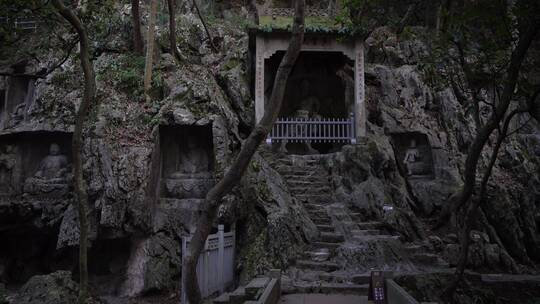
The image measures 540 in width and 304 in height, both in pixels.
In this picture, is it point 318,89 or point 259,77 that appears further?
point 318,89

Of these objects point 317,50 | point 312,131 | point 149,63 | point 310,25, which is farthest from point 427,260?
point 149,63

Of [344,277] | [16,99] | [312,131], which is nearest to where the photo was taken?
[344,277]

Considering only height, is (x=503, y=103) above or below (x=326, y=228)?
above

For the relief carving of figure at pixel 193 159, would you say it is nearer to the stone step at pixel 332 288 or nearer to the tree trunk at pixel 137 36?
the tree trunk at pixel 137 36

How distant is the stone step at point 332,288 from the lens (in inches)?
326

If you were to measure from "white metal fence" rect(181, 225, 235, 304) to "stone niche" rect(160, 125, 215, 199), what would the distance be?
2.67 metres

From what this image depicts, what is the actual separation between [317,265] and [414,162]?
7192 mm

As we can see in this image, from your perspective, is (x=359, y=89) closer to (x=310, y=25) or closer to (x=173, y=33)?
(x=310, y=25)

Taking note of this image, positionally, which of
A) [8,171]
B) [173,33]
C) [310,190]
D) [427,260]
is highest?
[173,33]

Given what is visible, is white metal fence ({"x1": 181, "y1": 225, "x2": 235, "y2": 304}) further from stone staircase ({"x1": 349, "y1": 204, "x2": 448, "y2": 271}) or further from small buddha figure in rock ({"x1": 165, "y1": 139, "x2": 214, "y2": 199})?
stone staircase ({"x1": 349, "y1": 204, "x2": 448, "y2": 271})

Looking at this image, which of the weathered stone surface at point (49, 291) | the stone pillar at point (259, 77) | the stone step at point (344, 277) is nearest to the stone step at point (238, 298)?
the stone step at point (344, 277)

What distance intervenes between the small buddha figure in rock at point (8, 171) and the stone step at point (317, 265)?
997 centimetres

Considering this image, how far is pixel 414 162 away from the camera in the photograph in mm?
15047

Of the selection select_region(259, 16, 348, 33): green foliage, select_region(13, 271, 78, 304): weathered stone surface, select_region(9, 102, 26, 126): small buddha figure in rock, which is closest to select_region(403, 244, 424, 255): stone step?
select_region(259, 16, 348, 33): green foliage
